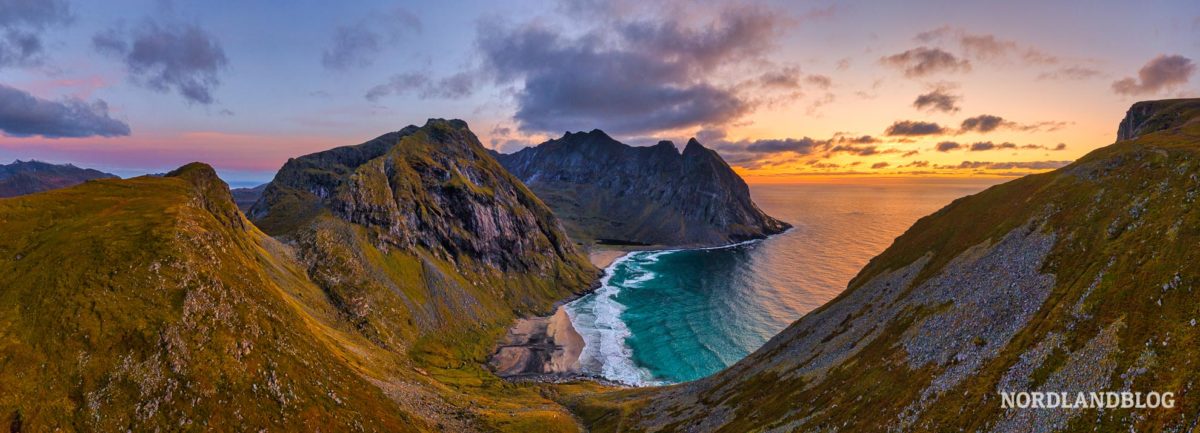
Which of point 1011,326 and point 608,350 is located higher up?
point 1011,326

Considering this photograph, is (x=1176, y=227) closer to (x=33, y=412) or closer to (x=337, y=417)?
(x=337, y=417)

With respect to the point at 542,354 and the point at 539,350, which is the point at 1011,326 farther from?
the point at 539,350

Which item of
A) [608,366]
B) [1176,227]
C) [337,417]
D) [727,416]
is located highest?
[1176,227]

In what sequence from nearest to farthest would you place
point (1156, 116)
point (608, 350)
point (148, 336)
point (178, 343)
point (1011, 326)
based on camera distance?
point (1011, 326)
point (148, 336)
point (178, 343)
point (1156, 116)
point (608, 350)

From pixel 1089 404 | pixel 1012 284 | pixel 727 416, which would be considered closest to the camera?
pixel 1089 404

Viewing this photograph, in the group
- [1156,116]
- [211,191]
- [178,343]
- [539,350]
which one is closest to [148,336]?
[178,343]

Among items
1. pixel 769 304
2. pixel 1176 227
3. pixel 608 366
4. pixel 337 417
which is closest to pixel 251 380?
pixel 337 417
